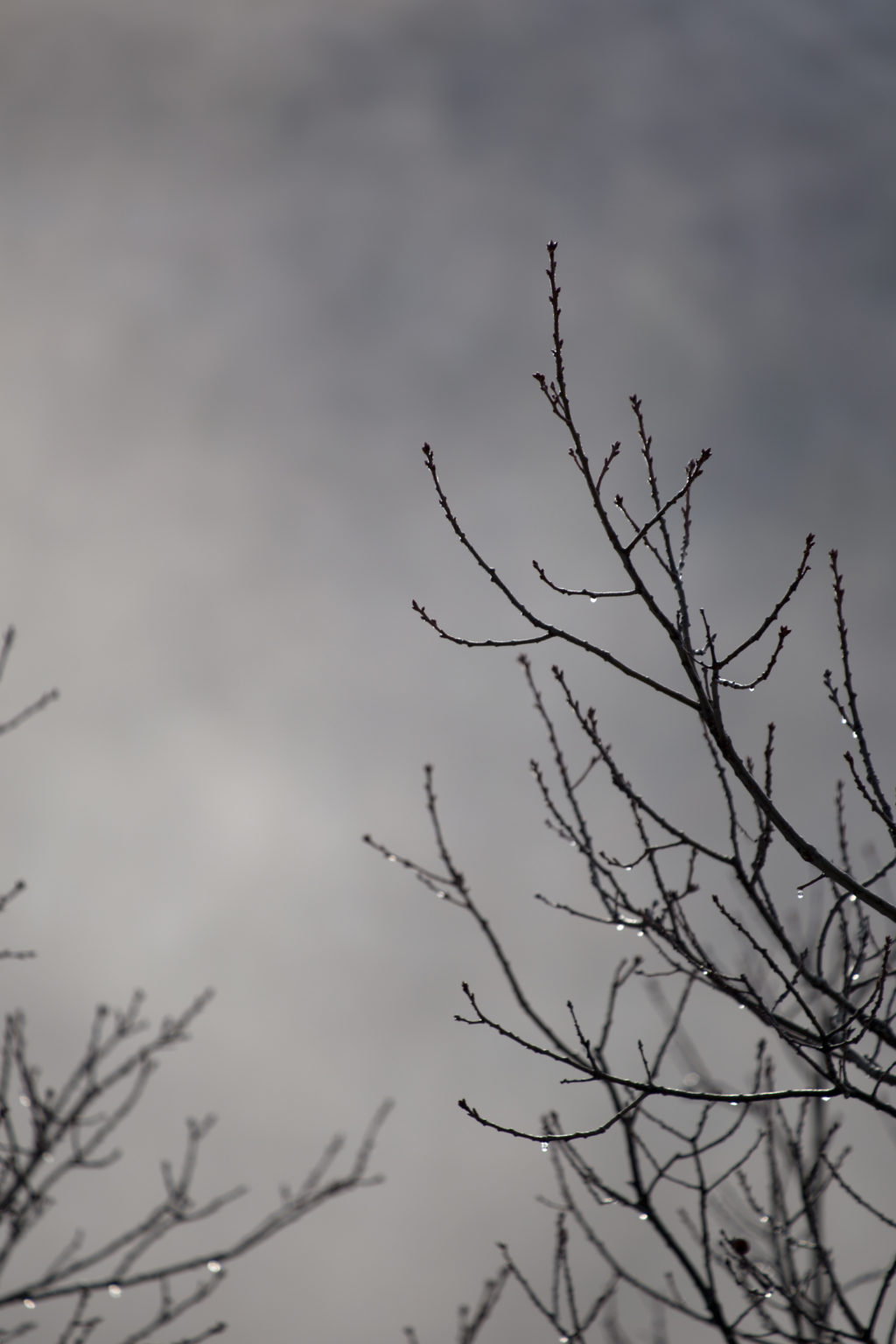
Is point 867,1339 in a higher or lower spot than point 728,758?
lower

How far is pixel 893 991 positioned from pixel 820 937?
0.37 meters

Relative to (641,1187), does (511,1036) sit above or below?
below

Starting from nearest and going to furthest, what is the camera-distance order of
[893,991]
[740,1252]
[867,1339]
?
[893,991]
[867,1339]
[740,1252]

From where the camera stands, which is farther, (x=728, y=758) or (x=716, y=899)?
(x=716, y=899)

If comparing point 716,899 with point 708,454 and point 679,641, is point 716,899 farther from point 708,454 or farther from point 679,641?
point 708,454

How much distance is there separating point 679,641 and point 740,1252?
280 cm

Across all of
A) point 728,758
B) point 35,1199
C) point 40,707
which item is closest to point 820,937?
point 728,758

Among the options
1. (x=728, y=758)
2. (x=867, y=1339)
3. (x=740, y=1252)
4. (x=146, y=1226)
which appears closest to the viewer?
(x=728, y=758)

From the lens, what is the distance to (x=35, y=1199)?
4.76 meters

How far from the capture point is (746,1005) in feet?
9.37

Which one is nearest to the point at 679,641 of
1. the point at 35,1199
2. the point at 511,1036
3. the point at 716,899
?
the point at 716,899

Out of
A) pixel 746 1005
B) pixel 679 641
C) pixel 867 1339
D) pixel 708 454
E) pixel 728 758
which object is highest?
pixel 708 454

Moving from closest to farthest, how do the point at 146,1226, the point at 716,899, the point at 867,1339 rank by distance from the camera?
the point at 716,899
the point at 867,1339
the point at 146,1226

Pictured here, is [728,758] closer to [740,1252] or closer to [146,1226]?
[740,1252]
